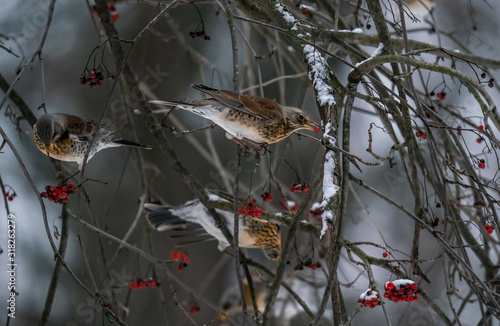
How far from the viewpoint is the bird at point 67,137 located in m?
2.60

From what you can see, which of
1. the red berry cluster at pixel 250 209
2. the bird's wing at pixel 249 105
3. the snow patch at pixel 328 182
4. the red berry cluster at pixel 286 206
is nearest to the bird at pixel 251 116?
the bird's wing at pixel 249 105

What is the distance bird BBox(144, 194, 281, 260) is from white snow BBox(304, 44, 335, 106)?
55.6 inches

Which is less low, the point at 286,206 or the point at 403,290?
the point at 286,206

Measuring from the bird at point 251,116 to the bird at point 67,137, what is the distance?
344 millimetres

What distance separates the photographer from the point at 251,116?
2.61 meters

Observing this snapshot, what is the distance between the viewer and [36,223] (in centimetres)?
530

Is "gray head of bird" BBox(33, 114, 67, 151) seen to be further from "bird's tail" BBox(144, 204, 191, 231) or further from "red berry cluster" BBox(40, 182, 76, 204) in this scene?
"bird's tail" BBox(144, 204, 191, 231)

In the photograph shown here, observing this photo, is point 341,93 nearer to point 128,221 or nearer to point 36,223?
point 36,223

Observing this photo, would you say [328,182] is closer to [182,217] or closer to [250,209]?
[250,209]

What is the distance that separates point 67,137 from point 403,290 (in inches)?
67.8

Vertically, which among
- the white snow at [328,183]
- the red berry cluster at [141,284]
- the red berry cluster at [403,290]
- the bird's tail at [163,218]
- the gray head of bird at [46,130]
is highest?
the gray head of bird at [46,130]

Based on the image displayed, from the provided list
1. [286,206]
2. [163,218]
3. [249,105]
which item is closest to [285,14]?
[249,105]

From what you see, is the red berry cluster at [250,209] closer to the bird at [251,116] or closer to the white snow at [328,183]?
the bird at [251,116]

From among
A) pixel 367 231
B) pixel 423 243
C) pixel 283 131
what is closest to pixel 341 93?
pixel 283 131
